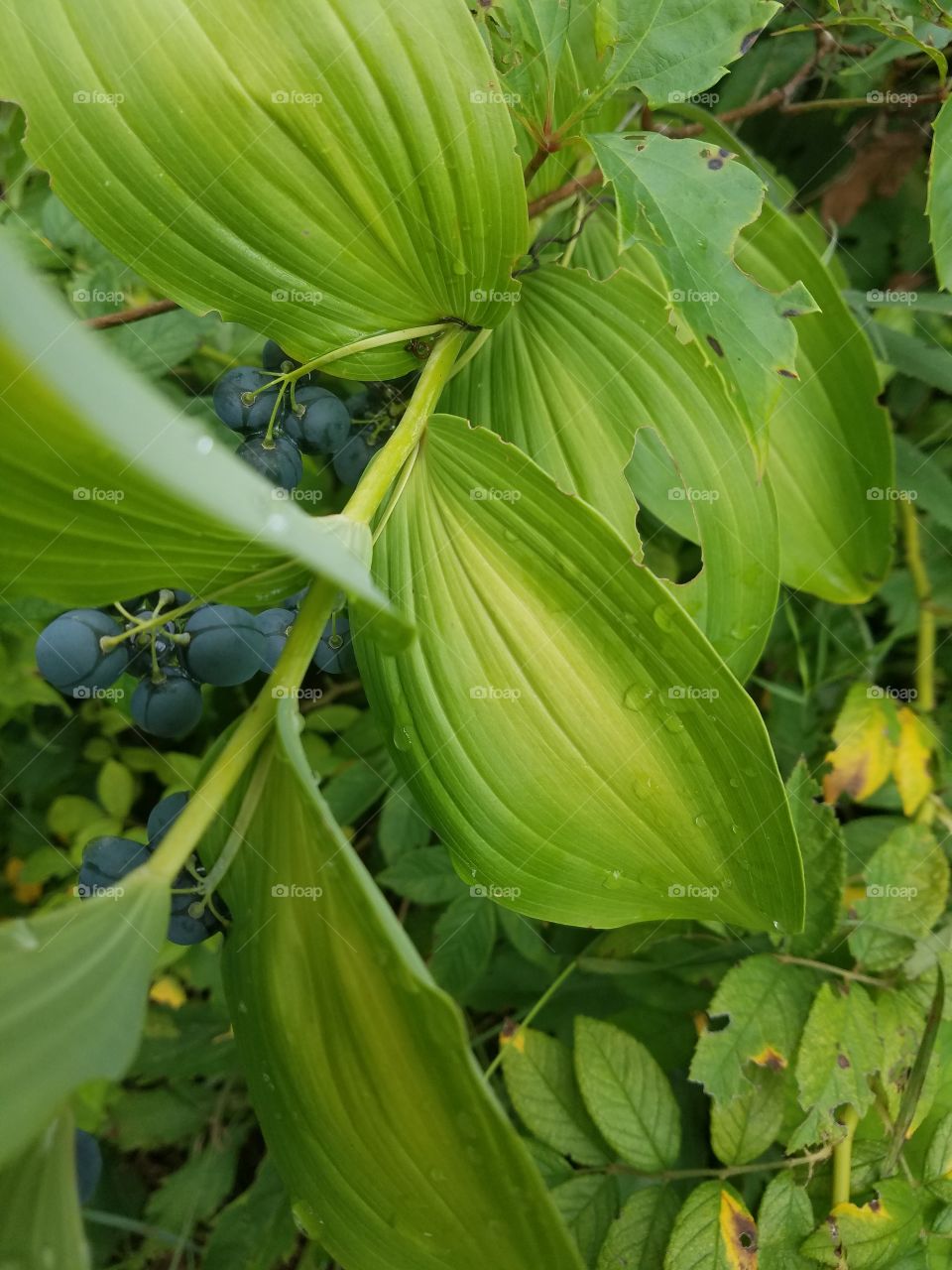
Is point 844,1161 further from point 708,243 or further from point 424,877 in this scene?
point 708,243

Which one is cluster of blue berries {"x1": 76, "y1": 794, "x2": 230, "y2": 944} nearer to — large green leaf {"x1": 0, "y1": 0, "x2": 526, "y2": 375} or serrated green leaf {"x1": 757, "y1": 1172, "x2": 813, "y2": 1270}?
large green leaf {"x1": 0, "y1": 0, "x2": 526, "y2": 375}

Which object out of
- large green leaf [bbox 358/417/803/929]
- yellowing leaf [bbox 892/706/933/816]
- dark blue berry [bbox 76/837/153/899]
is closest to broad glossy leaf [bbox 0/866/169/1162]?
dark blue berry [bbox 76/837/153/899]

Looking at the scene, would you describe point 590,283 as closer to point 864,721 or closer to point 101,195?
point 101,195

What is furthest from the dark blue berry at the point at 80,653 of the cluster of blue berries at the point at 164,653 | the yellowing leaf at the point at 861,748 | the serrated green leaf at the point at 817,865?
the yellowing leaf at the point at 861,748

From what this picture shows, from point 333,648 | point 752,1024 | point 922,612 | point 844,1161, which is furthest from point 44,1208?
point 922,612

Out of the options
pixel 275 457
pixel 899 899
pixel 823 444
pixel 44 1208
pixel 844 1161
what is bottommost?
pixel 844 1161

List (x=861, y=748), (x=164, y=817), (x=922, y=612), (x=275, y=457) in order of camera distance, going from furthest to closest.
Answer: (x=922, y=612), (x=861, y=748), (x=275, y=457), (x=164, y=817)

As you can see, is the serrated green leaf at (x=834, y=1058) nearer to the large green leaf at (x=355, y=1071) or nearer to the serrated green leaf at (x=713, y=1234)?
the serrated green leaf at (x=713, y=1234)
